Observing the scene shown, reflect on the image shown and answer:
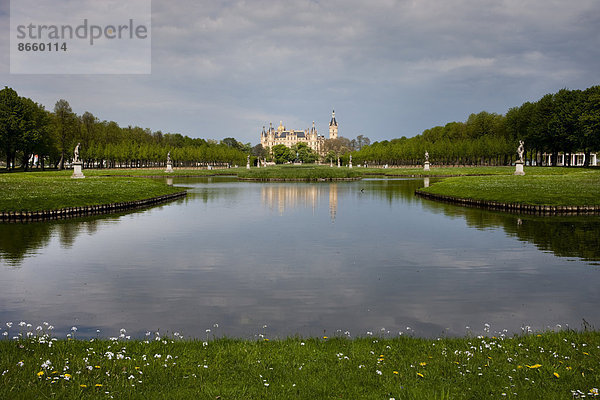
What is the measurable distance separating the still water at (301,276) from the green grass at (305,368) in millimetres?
1622

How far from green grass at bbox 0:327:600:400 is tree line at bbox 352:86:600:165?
292 feet

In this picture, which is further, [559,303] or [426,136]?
[426,136]

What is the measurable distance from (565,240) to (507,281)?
9505 millimetres

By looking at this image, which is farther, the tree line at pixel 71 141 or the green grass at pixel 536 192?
the tree line at pixel 71 141

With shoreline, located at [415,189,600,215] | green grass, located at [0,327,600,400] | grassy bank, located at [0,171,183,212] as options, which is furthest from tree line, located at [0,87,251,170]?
green grass, located at [0,327,600,400]

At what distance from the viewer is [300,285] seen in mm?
13680

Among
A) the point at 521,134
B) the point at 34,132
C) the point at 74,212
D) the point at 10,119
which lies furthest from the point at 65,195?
the point at 521,134

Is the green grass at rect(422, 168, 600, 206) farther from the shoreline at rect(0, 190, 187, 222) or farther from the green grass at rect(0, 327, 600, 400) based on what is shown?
the shoreline at rect(0, 190, 187, 222)

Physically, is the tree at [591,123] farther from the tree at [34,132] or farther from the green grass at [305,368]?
the tree at [34,132]

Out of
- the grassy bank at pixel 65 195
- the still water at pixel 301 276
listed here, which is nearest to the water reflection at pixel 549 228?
the still water at pixel 301 276

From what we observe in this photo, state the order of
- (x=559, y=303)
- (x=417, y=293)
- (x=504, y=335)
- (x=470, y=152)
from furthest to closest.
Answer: (x=470, y=152) → (x=417, y=293) → (x=559, y=303) → (x=504, y=335)

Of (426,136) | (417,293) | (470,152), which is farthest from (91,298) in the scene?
(426,136)

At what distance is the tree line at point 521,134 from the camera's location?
3354 inches

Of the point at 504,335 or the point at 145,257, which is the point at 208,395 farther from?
the point at 145,257
